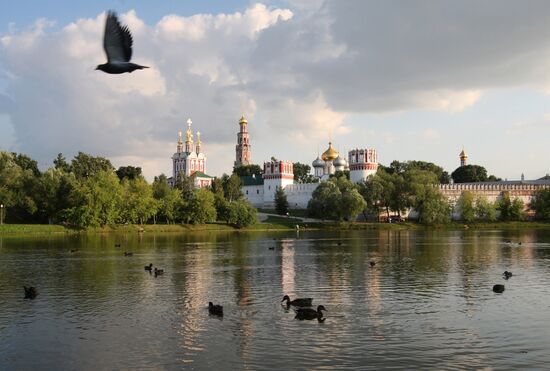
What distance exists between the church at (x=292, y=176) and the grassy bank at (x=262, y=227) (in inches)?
868

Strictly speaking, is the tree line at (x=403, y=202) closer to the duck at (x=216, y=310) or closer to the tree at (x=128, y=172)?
the tree at (x=128, y=172)

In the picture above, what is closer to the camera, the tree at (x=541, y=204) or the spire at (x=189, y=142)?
the tree at (x=541, y=204)

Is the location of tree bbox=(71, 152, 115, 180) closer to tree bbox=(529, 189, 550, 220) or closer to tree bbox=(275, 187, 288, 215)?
tree bbox=(275, 187, 288, 215)

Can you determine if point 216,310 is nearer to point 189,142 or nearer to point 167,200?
point 167,200

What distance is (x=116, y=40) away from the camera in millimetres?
9086

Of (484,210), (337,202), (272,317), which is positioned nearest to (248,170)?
(337,202)

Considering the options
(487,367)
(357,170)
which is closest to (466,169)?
(357,170)

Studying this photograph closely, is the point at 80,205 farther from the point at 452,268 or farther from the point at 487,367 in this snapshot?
the point at 487,367

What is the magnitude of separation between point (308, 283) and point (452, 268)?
10.5 metres

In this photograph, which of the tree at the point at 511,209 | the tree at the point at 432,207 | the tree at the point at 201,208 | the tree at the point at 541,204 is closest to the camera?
the tree at the point at 201,208

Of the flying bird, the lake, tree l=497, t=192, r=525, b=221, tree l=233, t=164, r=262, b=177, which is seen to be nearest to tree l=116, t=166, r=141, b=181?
tree l=233, t=164, r=262, b=177

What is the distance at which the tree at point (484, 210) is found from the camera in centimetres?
11294

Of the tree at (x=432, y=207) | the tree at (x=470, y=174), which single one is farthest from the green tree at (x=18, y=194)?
the tree at (x=470, y=174)

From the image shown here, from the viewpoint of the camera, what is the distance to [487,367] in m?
15.4
